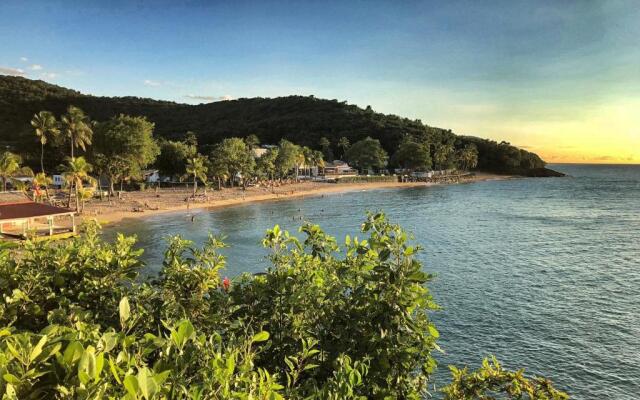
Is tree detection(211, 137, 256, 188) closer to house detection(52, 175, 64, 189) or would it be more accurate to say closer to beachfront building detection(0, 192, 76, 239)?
house detection(52, 175, 64, 189)

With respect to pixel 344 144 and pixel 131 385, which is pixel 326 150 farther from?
pixel 131 385

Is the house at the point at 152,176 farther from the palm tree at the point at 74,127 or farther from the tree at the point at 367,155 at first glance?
the tree at the point at 367,155

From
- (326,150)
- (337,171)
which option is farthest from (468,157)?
(337,171)

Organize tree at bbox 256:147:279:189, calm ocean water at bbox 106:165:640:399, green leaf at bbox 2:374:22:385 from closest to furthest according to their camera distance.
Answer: green leaf at bbox 2:374:22:385 < calm ocean water at bbox 106:165:640:399 < tree at bbox 256:147:279:189

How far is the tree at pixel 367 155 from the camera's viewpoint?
525 ft

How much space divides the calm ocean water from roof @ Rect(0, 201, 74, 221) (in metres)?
8.95

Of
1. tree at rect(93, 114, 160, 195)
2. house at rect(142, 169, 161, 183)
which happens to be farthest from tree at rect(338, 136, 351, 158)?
tree at rect(93, 114, 160, 195)

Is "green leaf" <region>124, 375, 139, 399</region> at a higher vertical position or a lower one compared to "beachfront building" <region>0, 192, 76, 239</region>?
higher

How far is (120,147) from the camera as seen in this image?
71938 millimetres

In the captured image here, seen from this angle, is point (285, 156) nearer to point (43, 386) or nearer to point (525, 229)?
point (525, 229)

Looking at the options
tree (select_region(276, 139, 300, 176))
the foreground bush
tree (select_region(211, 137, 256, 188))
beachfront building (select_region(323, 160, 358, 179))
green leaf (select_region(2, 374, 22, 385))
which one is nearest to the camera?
green leaf (select_region(2, 374, 22, 385))

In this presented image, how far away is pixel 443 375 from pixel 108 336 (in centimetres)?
1840

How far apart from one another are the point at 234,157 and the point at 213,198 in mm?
17486

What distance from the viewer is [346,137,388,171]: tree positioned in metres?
160
